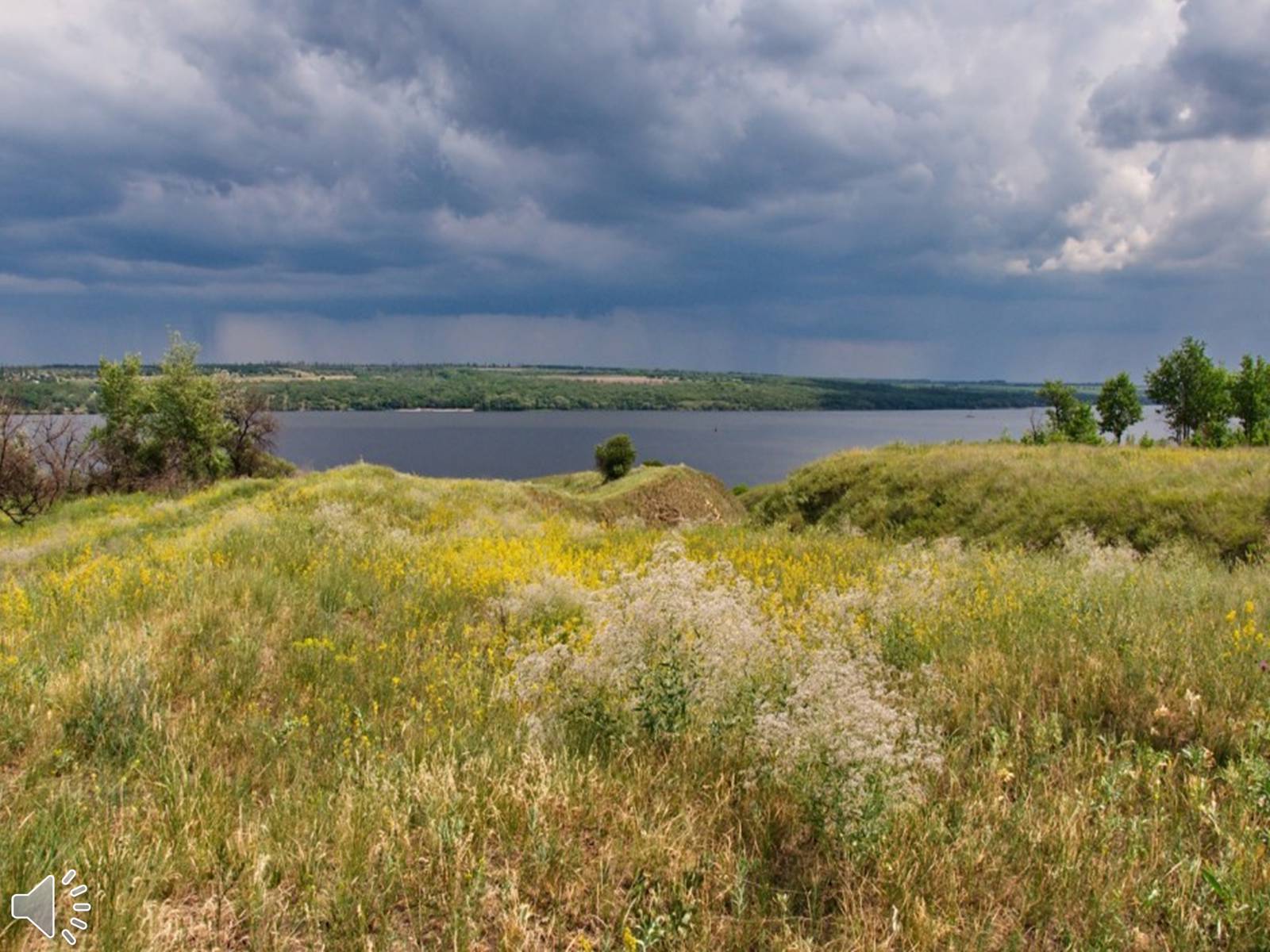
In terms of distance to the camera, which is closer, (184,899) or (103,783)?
(184,899)

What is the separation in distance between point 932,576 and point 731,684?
477 cm

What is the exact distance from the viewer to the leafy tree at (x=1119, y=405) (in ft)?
224

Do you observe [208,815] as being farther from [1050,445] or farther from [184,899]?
[1050,445]

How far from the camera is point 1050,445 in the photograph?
872 inches

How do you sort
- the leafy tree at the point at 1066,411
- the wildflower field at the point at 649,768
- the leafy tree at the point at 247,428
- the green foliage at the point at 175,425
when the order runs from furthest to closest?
the leafy tree at the point at 1066,411 → the leafy tree at the point at 247,428 → the green foliage at the point at 175,425 → the wildflower field at the point at 649,768

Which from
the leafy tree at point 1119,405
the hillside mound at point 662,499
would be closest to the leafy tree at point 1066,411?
the leafy tree at point 1119,405

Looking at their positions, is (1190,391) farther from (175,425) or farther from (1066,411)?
(175,425)

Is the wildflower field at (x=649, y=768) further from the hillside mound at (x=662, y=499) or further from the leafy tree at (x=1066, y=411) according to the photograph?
the leafy tree at (x=1066, y=411)

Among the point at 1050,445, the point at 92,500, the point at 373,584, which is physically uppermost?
the point at 1050,445

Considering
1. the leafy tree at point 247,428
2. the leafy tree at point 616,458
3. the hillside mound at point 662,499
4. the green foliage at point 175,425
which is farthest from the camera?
the leafy tree at point 247,428

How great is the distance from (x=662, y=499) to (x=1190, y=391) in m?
58.2

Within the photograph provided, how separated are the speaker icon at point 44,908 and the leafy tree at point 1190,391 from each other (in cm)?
7500

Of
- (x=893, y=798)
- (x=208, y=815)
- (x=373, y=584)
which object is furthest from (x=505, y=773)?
(x=373, y=584)

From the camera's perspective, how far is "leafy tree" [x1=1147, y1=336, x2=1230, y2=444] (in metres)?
60.5
